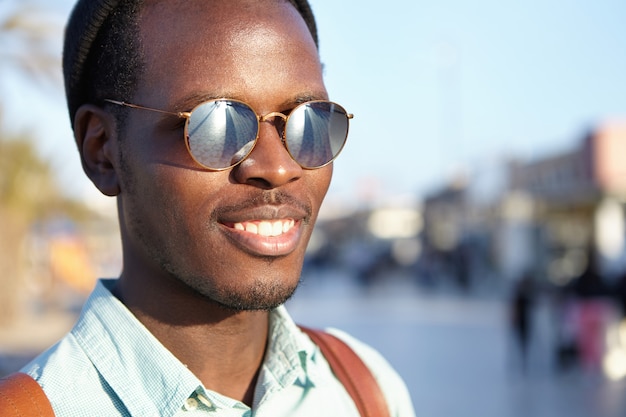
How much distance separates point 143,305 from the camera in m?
1.56

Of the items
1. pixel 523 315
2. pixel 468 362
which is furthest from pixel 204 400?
pixel 468 362

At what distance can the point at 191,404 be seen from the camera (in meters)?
1.46

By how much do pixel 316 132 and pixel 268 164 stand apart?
151 mm

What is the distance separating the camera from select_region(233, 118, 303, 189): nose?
142 cm

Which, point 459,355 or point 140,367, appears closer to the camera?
point 140,367

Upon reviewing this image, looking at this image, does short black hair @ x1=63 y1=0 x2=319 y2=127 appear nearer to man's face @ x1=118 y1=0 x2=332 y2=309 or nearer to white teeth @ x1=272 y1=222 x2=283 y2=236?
man's face @ x1=118 y1=0 x2=332 y2=309

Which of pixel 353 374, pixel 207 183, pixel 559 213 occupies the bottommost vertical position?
pixel 559 213

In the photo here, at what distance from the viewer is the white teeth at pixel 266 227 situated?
4.72 ft

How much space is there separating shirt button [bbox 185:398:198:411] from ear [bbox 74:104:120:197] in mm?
477

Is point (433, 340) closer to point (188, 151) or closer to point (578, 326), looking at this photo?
point (578, 326)

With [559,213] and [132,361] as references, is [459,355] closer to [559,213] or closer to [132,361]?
[132,361]

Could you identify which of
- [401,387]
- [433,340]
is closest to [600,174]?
[433,340]

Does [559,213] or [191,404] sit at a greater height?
[191,404]

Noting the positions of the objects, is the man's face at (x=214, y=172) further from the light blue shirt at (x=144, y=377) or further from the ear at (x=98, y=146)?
the light blue shirt at (x=144, y=377)
